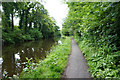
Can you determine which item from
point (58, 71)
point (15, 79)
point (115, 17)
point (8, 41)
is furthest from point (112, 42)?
point (8, 41)

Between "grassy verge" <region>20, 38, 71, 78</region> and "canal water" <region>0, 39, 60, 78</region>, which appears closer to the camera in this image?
"grassy verge" <region>20, 38, 71, 78</region>

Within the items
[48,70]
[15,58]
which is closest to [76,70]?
[48,70]

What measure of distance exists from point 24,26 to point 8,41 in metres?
11.9

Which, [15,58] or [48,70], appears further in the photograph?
[15,58]

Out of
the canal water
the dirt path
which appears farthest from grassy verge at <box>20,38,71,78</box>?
the canal water

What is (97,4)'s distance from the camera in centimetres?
310

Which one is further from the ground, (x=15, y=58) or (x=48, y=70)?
(x=48, y=70)

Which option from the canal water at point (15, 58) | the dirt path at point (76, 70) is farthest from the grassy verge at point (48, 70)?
the canal water at point (15, 58)

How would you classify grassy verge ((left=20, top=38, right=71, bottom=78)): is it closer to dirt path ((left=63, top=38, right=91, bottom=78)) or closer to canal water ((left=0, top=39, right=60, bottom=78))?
dirt path ((left=63, top=38, right=91, bottom=78))

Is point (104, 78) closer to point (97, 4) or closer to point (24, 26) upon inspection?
point (97, 4)

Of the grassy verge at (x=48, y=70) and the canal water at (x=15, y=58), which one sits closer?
the grassy verge at (x=48, y=70)

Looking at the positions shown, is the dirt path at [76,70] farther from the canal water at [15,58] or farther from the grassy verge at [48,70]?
the canal water at [15,58]

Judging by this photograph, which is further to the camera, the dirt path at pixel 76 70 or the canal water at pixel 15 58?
the canal water at pixel 15 58

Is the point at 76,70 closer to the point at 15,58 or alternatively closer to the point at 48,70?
the point at 48,70
